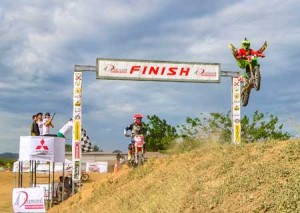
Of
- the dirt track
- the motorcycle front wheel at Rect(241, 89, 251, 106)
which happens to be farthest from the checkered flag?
the motorcycle front wheel at Rect(241, 89, 251, 106)

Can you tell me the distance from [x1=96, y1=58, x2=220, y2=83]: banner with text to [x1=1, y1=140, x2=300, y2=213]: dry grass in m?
6.46

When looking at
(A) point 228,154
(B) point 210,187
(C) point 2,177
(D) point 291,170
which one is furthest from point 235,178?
(C) point 2,177

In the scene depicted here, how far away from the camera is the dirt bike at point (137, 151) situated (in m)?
15.9

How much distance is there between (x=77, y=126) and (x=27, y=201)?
4381 mm

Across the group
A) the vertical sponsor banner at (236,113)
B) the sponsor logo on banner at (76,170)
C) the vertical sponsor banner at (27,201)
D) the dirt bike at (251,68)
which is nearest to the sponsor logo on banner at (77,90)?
the sponsor logo on banner at (76,170)

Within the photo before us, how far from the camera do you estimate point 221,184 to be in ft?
26.6

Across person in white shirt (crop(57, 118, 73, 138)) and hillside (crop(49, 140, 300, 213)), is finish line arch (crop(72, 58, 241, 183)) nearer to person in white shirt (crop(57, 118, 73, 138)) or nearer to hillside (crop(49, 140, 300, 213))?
person in white shirt (crop(57, 118, 73, 138))

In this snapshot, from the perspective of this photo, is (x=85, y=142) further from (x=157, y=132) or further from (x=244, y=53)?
(x=157, y=132)

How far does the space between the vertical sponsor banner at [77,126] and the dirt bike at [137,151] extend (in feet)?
12.4

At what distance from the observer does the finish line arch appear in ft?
63.7

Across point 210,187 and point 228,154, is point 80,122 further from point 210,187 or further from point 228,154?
point 210,187

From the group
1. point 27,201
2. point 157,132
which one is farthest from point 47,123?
point 157,132

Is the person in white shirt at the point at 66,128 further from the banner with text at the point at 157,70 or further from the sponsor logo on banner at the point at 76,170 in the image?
the banner with text at the point at 157,70

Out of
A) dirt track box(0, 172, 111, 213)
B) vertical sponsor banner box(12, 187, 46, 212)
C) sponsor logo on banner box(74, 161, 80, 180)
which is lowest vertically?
dirt track box(0, 172, 111, 213)
